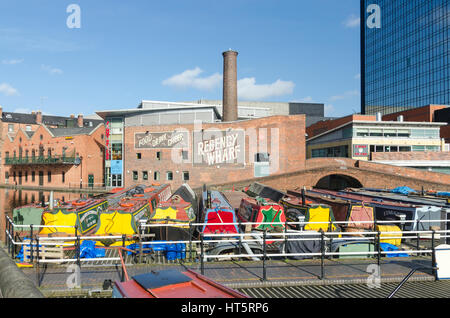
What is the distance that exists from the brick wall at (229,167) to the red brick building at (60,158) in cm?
1017

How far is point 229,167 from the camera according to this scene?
133 feet

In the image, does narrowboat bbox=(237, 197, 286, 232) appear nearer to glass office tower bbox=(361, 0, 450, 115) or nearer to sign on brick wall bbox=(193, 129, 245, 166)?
sign on brick wall bbox=(193, 129, 245, 166)

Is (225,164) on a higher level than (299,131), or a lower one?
lower

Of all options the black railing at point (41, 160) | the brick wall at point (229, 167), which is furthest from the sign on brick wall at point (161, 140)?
the black railing at point (41, 160)

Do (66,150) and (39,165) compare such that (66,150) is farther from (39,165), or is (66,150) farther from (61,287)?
(61,287)

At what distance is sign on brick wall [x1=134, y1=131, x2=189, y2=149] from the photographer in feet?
137

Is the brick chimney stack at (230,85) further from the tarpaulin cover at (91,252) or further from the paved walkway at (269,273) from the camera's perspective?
the paved walkway at (269,273)

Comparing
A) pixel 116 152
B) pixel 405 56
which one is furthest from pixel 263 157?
pixel 405 56

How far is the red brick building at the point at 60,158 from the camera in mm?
49969
